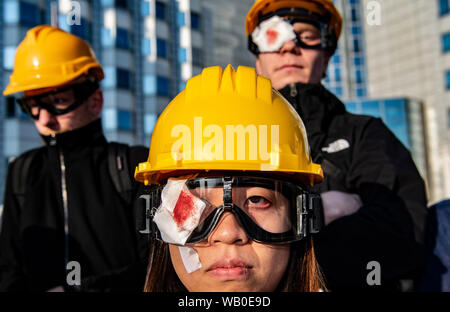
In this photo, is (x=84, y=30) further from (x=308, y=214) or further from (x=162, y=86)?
(x=308, y=214)

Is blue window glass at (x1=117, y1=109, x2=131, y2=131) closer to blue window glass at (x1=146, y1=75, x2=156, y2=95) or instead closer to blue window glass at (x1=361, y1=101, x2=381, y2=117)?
blue window glass at (x1=146, y1=75, x2=156, y2=95)

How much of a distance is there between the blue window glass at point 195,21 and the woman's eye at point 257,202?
3796cm

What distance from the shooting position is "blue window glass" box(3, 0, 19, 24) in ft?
81.9

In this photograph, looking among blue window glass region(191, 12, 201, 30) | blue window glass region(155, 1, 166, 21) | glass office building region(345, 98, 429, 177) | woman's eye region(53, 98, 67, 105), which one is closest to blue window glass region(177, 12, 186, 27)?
blue window glass region(191, 12, 201, 30)

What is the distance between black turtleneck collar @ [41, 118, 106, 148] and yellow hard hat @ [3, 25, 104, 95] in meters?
0.40

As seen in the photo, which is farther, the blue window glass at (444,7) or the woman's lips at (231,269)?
the blue window glass at (444,7)

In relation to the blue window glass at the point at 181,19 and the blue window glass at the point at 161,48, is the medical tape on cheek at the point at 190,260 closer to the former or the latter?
the blue window glass at the point at 161,48

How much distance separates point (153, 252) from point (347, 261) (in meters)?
0.88

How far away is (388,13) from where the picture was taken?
4494cm

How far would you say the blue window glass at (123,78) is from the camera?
3212cm

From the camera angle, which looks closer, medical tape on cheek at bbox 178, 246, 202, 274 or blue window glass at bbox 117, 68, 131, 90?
medical tape on cheek at bbox 178, 246, 202, 274

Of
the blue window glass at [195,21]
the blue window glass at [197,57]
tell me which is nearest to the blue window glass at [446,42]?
the blue window glass at [197,57]

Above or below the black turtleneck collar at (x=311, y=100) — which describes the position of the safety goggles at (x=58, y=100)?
above

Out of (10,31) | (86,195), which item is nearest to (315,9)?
(86,195)
